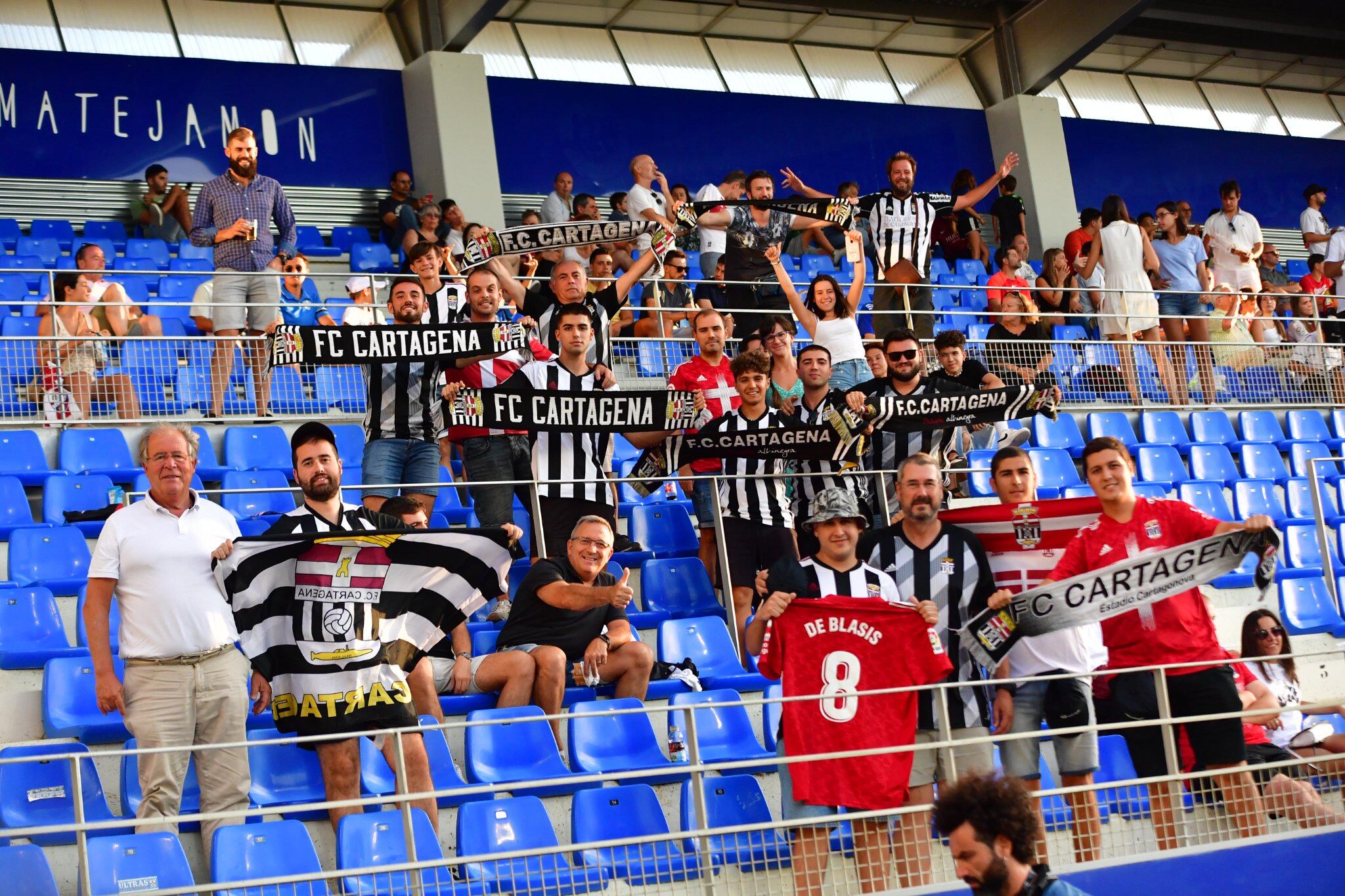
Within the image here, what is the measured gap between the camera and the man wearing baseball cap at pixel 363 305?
1095 cm

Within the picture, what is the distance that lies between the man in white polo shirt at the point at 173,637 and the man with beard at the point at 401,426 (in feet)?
7.60

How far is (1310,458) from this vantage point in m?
12.4

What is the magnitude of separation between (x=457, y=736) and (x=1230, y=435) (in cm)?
829

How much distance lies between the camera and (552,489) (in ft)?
27.2

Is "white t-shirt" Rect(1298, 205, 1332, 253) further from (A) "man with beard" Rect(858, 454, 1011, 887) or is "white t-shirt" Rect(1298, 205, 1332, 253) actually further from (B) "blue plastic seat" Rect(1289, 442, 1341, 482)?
(A) "man with beard" Rect(858, 454, 1011, 887)

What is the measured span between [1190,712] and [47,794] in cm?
457

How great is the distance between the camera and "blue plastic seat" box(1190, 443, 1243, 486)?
11.8 m

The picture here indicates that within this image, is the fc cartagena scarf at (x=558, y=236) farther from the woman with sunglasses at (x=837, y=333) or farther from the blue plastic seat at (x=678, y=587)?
the blue plastic seat at (x=678, y=587)

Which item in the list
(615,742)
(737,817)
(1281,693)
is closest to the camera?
(737,817)

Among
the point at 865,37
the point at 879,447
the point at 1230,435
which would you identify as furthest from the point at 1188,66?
the point at 879,447

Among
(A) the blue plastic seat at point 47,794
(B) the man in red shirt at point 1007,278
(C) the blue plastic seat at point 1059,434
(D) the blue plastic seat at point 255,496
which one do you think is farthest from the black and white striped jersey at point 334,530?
(B) the man in red shirt at point 1007,278

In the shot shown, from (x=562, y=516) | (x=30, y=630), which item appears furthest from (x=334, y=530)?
(x=562, y=516)

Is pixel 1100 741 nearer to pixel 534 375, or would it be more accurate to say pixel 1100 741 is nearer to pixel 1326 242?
pixel 534 375

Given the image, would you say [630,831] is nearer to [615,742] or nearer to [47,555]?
[615,742]
